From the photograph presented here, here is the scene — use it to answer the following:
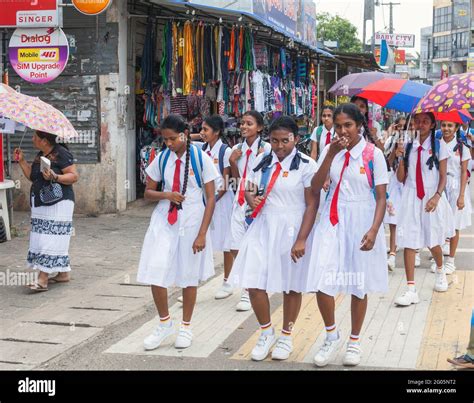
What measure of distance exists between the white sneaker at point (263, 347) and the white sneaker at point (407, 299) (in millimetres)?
2127

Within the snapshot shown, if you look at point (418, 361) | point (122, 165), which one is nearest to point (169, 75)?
point (122, 165)

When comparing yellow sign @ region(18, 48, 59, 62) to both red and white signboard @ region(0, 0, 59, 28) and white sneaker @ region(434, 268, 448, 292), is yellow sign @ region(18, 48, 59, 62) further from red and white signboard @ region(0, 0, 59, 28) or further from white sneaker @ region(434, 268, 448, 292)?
white sneaker @ region(434, 268, 448, 292)

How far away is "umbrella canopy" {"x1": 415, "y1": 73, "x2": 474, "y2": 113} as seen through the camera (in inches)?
221

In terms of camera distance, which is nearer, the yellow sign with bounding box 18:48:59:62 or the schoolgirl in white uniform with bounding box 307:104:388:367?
the schoolgirl in white uniform with bounding box 307:104:388:367

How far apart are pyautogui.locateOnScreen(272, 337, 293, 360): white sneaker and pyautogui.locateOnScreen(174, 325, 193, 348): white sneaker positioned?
29.2 inches

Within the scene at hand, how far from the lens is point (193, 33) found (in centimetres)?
1333

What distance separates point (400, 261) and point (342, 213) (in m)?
4.76

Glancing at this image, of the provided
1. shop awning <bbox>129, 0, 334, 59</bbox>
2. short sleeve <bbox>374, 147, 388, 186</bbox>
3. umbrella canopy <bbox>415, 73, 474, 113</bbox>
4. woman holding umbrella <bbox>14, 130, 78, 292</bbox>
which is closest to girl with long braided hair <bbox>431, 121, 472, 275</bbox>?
umbrella canopy <bbox>415, 73, 474, 113</bbox>

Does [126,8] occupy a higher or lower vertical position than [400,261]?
higher

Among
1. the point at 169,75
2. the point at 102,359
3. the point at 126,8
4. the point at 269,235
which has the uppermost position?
the point at 126,8

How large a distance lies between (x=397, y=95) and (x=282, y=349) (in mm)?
3986

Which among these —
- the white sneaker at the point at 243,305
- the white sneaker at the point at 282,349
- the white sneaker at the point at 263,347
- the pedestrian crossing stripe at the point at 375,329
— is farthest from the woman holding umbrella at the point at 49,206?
the white sneaker at the point at 282,349
